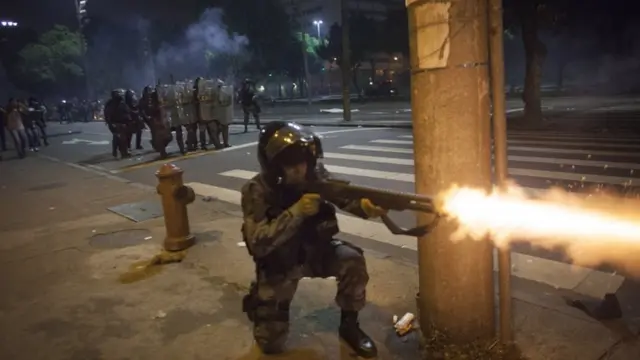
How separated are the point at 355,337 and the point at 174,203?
2947 mm

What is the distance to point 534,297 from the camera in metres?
3.96

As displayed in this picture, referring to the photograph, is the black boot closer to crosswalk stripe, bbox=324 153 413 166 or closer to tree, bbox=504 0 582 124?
crosswalk stripe, bbox=324 153 413 166

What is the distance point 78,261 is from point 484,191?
459 cm

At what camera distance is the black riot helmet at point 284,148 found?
3.00 meters

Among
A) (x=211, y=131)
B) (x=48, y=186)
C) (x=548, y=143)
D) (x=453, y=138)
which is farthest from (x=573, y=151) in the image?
(x=48, y=186)

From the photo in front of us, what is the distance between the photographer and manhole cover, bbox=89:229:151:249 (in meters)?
6.09

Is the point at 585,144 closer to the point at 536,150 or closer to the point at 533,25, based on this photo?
the point at 536,150

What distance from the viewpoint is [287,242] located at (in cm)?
312

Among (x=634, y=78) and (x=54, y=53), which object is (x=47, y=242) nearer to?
(x=634, y=78)

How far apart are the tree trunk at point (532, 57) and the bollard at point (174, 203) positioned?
1215 cm

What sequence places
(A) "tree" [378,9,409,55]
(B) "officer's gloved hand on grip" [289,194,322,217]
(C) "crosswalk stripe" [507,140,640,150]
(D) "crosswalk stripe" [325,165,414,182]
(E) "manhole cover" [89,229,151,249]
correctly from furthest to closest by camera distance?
(A) "tree" [378,9,409,55]
(C) "crosswalk stripe" [507,140,640,150]
(D) "crosswalk stripe" [325,165,414,182]
(E) "manhole cover" [89,229,151,249]
(B) "officer's gloved hand on grip" [289,194,322,217]

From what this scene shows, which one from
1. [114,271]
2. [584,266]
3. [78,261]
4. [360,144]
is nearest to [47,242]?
[78,261]

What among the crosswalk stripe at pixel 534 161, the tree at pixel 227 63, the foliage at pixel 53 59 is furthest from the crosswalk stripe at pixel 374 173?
the foliage at pixel 53 59

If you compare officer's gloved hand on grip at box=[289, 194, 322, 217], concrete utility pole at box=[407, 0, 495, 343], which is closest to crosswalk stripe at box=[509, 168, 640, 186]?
concrete utility pole at box=[407, 0, 495, 343]
